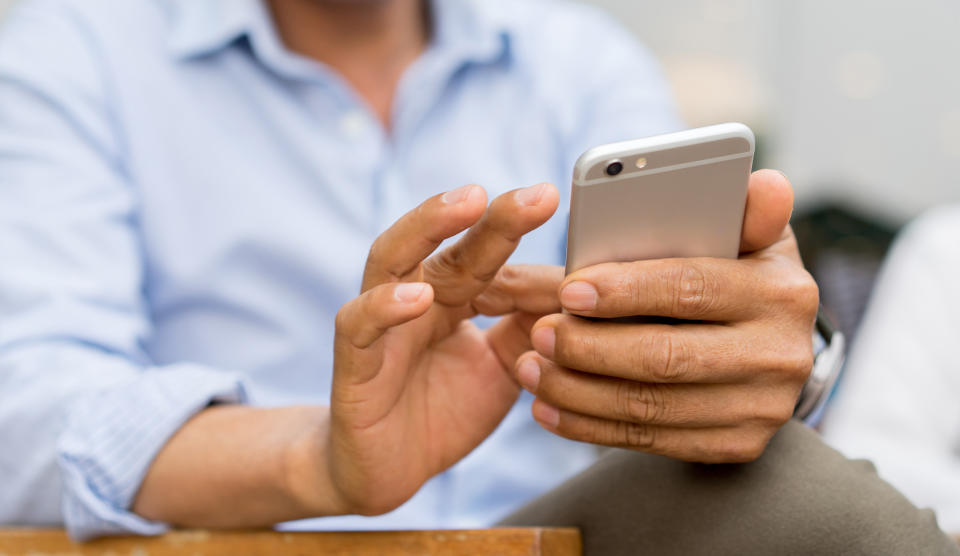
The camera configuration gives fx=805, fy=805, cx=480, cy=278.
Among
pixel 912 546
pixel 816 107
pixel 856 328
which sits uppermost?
pixel 912 546

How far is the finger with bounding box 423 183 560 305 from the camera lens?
0.43 metres

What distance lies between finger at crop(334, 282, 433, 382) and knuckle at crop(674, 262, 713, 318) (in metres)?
0.14

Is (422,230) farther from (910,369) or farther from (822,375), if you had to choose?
(910,369)

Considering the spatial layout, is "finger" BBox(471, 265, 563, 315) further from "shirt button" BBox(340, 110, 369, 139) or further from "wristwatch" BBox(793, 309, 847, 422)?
"shirt button" BBox(340, 110, 369, 139)

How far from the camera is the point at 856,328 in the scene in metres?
1.54

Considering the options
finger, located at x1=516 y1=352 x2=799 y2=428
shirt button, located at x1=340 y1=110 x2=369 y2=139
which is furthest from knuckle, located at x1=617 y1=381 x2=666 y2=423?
shirt button, located at x1=340 y1=110 x2=369 y2=139

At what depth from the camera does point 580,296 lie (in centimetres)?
44

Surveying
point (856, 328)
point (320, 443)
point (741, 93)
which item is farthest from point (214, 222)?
point (741, 93)

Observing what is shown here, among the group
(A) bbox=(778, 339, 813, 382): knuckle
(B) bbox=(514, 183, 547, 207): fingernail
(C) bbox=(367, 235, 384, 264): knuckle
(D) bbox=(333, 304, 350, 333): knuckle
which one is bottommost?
(A) bbox=(778, 339, 813, 382): knuckle

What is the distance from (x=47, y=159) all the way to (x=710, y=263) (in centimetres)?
62

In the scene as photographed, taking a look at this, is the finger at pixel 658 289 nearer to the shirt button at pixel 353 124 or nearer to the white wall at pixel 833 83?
the shirt button at pixel 353 124

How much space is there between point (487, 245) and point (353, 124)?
461 mm

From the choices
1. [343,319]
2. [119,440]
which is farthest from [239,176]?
[343,319]

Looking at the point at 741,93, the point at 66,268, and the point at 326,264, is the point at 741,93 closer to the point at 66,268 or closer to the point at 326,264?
the point at 326,264
